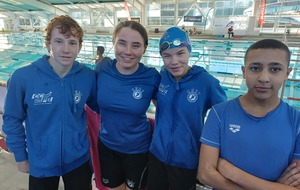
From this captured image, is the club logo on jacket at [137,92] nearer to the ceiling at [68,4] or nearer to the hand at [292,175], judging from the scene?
the hand at [292,175]

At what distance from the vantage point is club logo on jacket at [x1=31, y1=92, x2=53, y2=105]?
111 centimetres

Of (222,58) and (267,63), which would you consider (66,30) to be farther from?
(222,58)

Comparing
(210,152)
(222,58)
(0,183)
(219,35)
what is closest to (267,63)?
(210,152)

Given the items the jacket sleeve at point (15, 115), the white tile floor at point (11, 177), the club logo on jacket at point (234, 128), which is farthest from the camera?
the white tile floor at point (11, 177)

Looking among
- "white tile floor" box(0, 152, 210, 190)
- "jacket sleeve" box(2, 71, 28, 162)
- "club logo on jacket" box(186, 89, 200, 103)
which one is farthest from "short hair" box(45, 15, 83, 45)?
"white tile floor" box(0, 152, 210, 190)

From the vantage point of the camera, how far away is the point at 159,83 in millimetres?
1307

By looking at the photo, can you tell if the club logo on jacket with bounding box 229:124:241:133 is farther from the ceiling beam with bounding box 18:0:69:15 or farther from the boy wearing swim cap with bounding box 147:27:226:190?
the ceiling beam with bounding box 18:0:69:15

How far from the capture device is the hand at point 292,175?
0.82 metres

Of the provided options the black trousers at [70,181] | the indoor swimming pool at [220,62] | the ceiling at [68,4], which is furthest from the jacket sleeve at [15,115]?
the ceiling at [68,4]

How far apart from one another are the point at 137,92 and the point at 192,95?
32cm

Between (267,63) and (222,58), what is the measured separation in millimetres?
8297

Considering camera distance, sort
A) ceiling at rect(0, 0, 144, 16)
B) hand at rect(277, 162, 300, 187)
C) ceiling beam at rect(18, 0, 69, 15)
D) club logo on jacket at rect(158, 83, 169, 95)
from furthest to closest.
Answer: ceiling at rect(0, 0, 144, 16)
ceiling beam at rect(18, 0, 69, 15)
club logo on jacket at rect(158, 83, 169, 95)
hand at rect(277, 162, 300, 187)

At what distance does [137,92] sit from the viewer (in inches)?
49.5

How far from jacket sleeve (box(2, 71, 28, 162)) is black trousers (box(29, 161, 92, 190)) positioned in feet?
0.54
